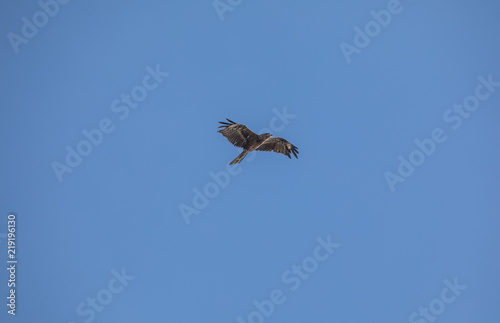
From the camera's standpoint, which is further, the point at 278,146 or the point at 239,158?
the point at 278,146

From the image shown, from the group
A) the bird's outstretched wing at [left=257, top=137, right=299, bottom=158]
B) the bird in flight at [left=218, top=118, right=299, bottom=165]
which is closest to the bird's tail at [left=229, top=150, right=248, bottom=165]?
the bird in flight at [left=218, top=118, right=299, bottom=165]

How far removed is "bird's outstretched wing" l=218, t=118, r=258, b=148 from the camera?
23.8m

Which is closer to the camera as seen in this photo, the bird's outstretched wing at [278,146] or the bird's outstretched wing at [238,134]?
the bird's outstretched wing at [238,134]

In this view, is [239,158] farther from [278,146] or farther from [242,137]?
[278,146]

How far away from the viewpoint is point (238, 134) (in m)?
24.1

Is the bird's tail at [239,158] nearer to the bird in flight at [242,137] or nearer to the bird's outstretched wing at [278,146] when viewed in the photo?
the bird in flight at [242,137]

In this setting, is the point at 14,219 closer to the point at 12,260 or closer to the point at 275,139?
the point at 12,260

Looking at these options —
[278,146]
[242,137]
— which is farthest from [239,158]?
[278,146]

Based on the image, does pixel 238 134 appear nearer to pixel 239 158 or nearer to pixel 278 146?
pixel 239 158

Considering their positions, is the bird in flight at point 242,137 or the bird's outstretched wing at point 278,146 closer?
the bird in flight at point 242,137

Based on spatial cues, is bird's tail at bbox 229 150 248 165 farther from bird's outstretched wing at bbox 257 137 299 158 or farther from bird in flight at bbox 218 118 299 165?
bird's outstretched wing at bbox 257 137 299 158

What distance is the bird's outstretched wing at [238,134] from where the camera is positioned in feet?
78.0

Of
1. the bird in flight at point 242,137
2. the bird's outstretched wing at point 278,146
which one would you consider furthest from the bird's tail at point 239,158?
the bird's outstretched wing at point 278,146

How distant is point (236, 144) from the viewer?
2436 centimetres
